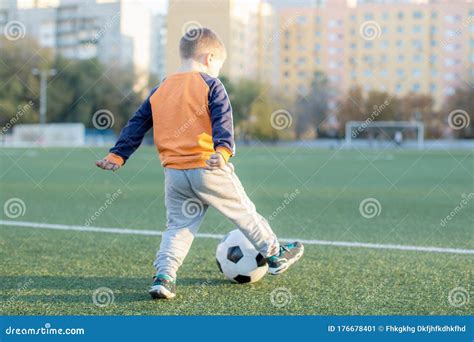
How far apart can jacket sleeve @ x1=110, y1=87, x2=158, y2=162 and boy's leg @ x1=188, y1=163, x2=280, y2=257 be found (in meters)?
0.41

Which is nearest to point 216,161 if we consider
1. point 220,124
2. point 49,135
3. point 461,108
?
point 220,124

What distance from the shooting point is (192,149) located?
11.1 feet

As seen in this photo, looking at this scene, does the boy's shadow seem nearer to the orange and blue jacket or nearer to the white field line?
the orange and blue jacket

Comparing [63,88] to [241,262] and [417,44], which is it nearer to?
[417,44]

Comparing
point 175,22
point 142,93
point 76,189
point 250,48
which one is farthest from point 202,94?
point 250,48

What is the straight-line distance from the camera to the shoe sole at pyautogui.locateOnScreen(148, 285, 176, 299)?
131 inches

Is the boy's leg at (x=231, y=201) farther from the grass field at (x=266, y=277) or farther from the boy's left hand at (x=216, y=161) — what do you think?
the grass field at (x=266, y=277)

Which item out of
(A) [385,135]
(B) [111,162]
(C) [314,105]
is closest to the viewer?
(B) [111,162]

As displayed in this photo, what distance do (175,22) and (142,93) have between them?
56.9ft

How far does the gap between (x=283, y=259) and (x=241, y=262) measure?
0.26 metres

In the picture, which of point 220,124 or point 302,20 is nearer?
point 220,124

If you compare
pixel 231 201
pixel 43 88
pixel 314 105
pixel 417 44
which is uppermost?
pixel 231 201

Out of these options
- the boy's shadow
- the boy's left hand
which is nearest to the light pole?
the boy's shadow

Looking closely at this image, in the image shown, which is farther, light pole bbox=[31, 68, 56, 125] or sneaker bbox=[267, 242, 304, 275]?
light pole bbox=[31, 68, 56, 125]
